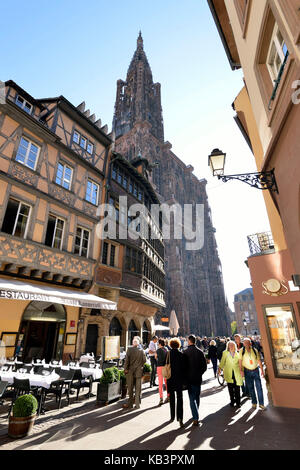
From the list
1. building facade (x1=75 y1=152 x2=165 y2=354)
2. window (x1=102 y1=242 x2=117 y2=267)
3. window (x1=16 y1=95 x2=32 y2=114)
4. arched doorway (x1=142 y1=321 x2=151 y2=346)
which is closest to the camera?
window (x1=16 y1=95 x2=32 y2=114)

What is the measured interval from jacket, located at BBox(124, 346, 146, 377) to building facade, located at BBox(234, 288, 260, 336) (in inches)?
2954

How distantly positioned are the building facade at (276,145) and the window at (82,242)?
324 inches

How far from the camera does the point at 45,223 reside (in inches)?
424

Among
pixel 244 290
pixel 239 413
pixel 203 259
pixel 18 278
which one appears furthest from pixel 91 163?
pixel 244 290

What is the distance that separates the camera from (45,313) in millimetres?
10984

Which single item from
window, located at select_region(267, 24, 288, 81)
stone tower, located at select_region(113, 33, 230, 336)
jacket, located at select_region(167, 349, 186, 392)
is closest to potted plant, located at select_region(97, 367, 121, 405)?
jacket, located at select_region(167, 349, 186, 392)

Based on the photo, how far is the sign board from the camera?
28.3 ft

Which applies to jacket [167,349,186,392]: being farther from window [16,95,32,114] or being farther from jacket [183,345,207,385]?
window [16,95,32,114]

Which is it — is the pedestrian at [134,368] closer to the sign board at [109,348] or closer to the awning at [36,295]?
the sign board at [109,348]

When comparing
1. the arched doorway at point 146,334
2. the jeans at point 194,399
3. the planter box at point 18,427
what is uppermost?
the arched doorway at point 146,334

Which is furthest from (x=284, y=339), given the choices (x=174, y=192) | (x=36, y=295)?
(x=174, y=192)

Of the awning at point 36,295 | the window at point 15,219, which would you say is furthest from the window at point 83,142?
the awning at point 36,295

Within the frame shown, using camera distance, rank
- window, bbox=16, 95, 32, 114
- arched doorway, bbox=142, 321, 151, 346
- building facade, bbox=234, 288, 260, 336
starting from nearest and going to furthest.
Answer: window, bbox=16, 95, 32, 114
arched doorway, bbox=142, 321, 151, 346
building facade, bbox=234, 288, 260, 336

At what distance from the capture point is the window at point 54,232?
11.2m
